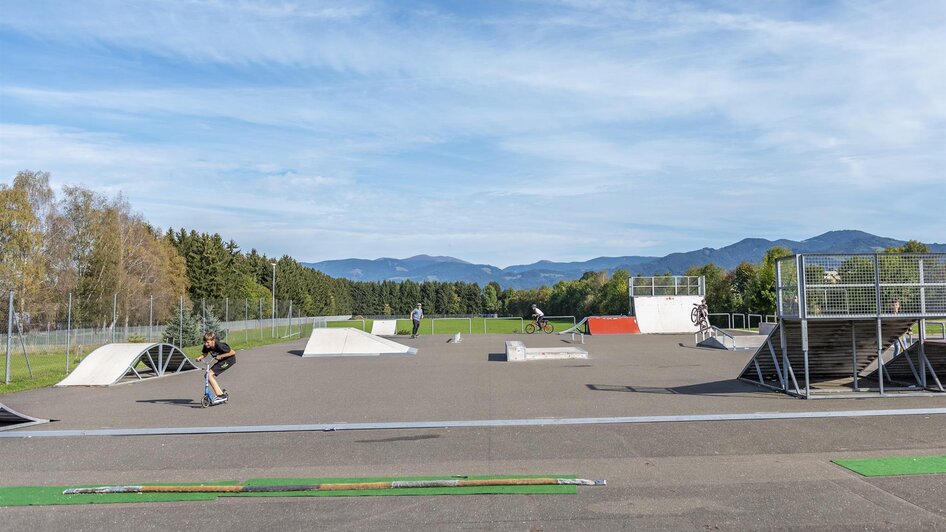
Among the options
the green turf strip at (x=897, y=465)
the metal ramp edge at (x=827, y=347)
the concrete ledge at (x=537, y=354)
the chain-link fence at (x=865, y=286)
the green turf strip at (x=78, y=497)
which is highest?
the chain-link fence at (x=865, y=286)

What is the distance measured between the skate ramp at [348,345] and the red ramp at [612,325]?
17.3 metres

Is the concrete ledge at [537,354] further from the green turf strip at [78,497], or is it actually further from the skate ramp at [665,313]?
the skate ramp at [665,313]

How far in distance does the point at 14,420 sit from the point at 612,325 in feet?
113

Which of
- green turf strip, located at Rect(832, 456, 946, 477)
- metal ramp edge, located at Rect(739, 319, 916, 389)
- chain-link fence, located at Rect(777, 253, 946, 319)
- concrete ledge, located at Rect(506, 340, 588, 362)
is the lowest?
green turf strip, located at Rect(832, 456, 946, 477)

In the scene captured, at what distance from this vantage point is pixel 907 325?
14352 mm

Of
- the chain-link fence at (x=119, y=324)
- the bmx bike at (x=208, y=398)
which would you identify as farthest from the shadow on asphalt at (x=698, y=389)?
the chain-link fence at (x=119, y=324)

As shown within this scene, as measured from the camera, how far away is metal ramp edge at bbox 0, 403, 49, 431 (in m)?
11.4

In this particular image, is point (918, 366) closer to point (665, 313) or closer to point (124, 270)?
point (665, 313)

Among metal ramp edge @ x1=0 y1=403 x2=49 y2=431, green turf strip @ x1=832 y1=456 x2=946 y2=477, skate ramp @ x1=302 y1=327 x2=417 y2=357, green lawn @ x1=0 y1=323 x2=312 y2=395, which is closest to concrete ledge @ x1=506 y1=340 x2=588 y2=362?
skate ramp @ x1=302 y1=327 x2=417 y2=357

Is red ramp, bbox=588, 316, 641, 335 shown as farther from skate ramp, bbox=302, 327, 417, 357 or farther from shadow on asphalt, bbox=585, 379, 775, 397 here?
shadow on asphalt, bbox=585, 379, 775, 397

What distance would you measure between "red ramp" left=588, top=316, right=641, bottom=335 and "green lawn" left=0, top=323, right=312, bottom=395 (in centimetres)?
1868

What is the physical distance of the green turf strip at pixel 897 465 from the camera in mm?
7668

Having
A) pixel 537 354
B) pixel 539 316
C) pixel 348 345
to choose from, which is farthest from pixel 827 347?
pixel 539 316

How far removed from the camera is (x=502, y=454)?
8938 millimetres
